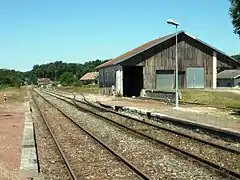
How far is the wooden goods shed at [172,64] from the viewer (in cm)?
4641

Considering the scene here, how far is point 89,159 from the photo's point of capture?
10695 mm

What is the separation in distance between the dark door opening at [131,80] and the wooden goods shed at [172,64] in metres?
0.15

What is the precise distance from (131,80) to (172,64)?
603cm

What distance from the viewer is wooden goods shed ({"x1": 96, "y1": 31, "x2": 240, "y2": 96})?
4641cm

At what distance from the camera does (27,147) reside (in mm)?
12133

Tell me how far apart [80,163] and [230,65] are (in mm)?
41488

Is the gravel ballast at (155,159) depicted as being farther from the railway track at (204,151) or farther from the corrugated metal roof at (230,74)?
the corrugated metal roof at (230,74)

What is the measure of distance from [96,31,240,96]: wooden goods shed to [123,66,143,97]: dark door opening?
0.49ft

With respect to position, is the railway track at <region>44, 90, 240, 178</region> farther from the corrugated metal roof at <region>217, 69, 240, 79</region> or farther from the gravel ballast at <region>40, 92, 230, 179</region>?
the corrugated metal roof at <region>217, 69, 240, 79</region>

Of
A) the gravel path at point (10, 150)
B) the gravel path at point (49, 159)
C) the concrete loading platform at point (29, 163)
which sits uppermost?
the concrete loading platform at point (29, 163)

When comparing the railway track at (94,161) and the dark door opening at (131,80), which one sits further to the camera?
the dark door opening at (131,80)

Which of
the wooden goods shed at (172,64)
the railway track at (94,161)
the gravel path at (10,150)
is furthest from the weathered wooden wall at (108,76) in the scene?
the railway track at (94,161)

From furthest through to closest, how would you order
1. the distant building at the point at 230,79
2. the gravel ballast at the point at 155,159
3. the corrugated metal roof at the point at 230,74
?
the corrugated metal roof at the point at 230,74 < the distant building at the point at 230,79 < the gravel ballast at the point at 155,159

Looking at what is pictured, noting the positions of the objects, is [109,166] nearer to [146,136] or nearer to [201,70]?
[146,136]
